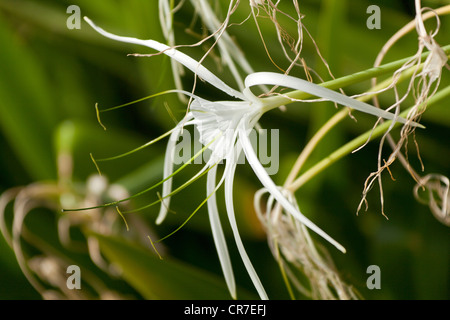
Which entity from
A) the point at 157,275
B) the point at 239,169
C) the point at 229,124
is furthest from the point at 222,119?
the point at 239,169

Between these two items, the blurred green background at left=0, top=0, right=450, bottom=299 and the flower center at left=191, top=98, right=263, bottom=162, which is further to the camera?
the blurred green background at left=0, top=0, right=450, bottom=299

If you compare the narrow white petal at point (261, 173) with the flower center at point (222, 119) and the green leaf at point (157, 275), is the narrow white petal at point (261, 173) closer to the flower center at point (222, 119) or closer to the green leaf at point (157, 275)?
the flower center at point (222, 119)

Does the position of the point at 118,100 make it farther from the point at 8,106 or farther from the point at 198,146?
the point at 198,146

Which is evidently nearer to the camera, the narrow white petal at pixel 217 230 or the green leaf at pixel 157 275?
the narrow white petal at pixel 217 230

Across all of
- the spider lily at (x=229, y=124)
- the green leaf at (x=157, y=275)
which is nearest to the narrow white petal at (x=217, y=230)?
the spider lily at (x=229, y=124)

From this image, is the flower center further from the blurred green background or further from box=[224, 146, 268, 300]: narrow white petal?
the blurred green background

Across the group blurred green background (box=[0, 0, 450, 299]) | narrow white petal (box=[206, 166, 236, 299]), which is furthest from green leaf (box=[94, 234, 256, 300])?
narrow white petal (box=[206, 166, 236, 299])

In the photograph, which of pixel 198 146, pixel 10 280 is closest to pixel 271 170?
pixel 198 146

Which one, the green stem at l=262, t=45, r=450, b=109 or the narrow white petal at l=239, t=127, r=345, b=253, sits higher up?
the green stem at l=262, t=45, r=450, b=109
